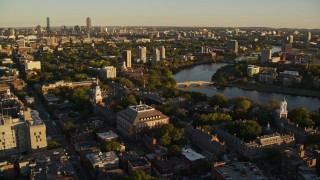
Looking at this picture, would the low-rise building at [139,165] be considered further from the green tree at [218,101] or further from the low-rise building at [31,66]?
the low-rise building at [31,66]

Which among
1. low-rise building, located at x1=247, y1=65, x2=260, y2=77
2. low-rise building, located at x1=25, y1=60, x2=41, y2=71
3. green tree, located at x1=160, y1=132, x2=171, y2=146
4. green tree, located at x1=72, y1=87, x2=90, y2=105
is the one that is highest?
low-rise building, located at x1=25, y1=60, x2=41, y2=71

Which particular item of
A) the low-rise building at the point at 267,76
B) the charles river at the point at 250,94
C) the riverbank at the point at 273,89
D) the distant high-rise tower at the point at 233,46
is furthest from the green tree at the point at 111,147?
the distant high-rise tower at the point at 233,46

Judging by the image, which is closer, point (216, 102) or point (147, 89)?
point (216, 102)

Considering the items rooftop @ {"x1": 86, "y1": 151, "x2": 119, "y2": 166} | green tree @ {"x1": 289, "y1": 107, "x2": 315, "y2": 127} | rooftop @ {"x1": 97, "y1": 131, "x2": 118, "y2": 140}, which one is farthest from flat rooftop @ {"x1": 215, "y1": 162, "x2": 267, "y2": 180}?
green tree @ {"x1": 289, "y1": 107, "x2": 315, "y2": 127}

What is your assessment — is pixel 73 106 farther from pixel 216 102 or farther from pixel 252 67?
pixel 252 67

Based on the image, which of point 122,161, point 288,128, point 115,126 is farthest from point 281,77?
point 122,161

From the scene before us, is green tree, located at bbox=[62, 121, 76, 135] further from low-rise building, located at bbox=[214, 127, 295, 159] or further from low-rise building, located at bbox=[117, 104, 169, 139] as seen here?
low-rise building, located at bbox=[214, 127, 295, 159]

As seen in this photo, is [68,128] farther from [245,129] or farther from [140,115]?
[245,129]

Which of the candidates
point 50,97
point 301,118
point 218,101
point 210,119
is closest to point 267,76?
point 218,101
